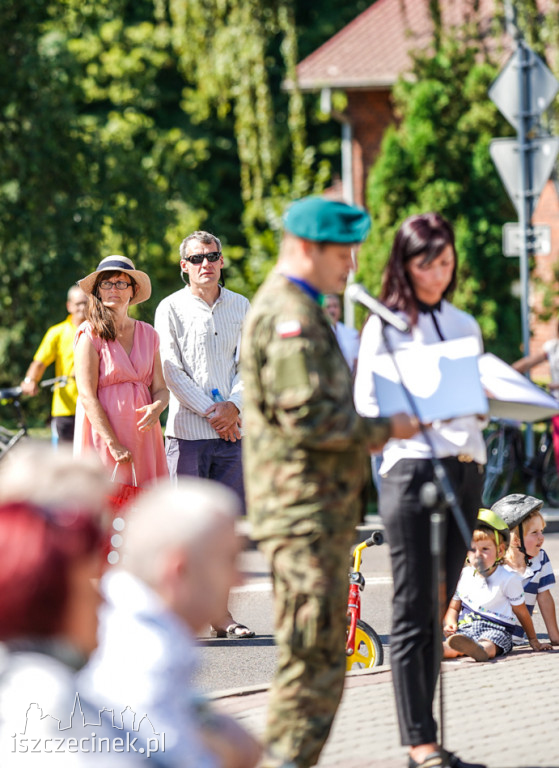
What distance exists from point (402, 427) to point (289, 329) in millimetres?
471

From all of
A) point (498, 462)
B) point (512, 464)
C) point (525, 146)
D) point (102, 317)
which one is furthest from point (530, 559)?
point (512, 464)

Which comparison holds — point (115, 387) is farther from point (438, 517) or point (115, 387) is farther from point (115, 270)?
point (438, 517)

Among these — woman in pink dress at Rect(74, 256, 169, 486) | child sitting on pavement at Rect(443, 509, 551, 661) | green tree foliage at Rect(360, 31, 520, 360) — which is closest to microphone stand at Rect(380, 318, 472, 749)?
child sitting on pavement at Rect(443, 509, 551, 661)

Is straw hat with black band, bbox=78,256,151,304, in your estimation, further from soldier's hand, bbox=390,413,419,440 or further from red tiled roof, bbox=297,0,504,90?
red tiled roof, bbox=297,0,504,90

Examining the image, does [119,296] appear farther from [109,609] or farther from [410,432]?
[109,609]

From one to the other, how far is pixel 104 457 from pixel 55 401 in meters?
4.08

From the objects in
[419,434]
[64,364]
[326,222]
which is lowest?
[64,364]

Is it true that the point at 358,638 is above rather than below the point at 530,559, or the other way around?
below

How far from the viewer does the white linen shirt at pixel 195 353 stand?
698 cm

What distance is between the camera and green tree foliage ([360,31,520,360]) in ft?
55.6

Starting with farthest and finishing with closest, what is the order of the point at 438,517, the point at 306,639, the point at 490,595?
1. the point at 490,595
2. the point at 438,517
3. the point at 306,639

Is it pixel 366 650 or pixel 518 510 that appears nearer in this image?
pixel 366 650

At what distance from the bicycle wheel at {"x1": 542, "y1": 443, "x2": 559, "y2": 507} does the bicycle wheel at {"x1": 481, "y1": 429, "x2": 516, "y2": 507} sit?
414 mm

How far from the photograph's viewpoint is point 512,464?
13141mm
